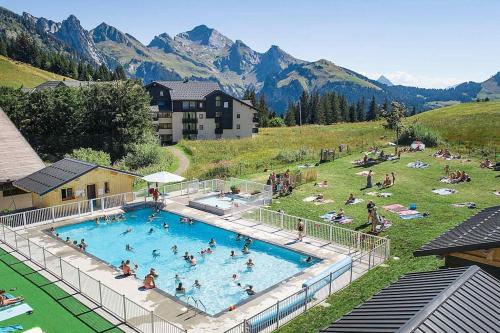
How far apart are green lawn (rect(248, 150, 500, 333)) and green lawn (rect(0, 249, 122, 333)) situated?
7.51m

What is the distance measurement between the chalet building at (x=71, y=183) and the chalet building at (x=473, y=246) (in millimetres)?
26358

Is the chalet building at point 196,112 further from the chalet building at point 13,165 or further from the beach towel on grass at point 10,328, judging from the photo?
the beach towel on grass at point 10,328

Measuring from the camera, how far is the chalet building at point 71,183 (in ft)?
101

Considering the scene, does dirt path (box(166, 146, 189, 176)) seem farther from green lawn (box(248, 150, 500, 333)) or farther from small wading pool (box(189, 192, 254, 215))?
A: small wading pool (box(189, 192, 254, 215))

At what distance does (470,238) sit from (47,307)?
16243mm

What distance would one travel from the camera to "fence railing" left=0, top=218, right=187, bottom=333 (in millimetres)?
15219

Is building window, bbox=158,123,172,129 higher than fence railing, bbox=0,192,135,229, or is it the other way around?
building window, bbox=158,123,172,129

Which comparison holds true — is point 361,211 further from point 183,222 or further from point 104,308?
point 104,308

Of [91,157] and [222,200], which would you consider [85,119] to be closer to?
[91,157]

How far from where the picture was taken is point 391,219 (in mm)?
26797

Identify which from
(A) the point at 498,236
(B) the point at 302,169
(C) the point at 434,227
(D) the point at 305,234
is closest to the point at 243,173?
(B) the point at 302,169

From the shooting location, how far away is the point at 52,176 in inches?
1257

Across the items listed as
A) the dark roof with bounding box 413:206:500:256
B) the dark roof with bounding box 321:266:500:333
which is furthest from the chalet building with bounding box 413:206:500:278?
the dark roof with bounding box 321:266:500:333

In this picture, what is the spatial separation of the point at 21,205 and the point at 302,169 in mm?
26621
